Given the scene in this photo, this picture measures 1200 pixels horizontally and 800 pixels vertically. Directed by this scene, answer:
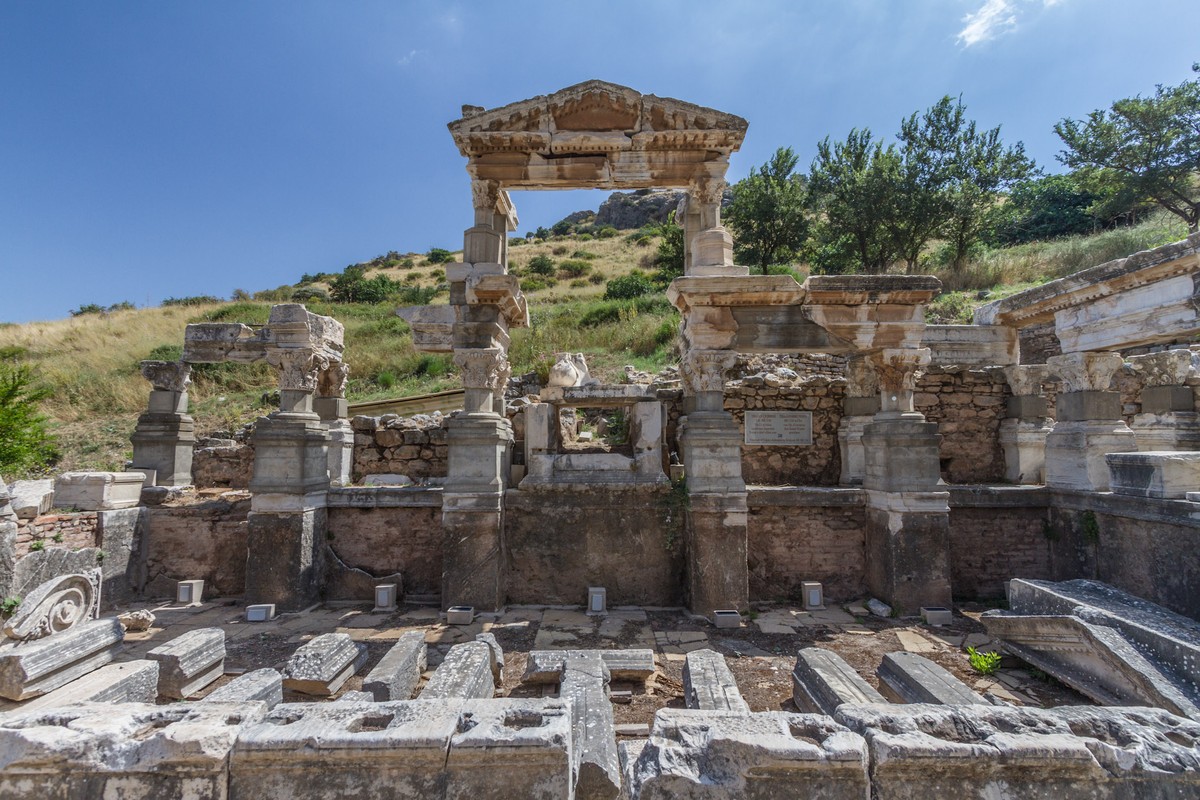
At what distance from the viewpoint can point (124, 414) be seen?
1653cm

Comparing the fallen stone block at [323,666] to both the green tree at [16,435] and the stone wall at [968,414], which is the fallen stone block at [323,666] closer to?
the stone wall at [968,414]

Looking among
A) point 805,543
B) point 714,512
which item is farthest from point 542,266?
point 714,512

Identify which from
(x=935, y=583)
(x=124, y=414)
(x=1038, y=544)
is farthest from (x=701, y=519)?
(x=124, y=414)

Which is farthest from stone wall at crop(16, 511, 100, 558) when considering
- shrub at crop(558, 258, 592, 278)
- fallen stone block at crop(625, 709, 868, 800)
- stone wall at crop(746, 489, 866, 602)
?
shrub at crop(558, 258, 592, 278)

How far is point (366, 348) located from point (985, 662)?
20.1 meters

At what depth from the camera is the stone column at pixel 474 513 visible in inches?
254

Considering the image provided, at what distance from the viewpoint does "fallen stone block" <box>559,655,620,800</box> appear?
2.75m

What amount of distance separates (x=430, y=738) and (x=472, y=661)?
1768 millimetres

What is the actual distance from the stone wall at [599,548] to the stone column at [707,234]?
2911mm

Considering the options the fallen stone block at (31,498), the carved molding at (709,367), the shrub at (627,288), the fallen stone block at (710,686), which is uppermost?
the shrub at (627,288)

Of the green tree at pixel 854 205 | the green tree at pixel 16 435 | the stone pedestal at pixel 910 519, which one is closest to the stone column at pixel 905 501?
the stone pedestal at pixel 910 519

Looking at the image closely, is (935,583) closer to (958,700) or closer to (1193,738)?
(958,700)

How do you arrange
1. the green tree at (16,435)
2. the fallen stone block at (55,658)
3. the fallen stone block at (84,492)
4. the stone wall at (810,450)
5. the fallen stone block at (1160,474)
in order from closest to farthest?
1. the fallen stone block at (55,658)
2. the fallen stone block at (1160,474)
3. the fallen stone block at (84,492)
4. the stone wall at (810,450)
5. the green tree at (16,435)

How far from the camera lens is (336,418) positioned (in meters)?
8.70
